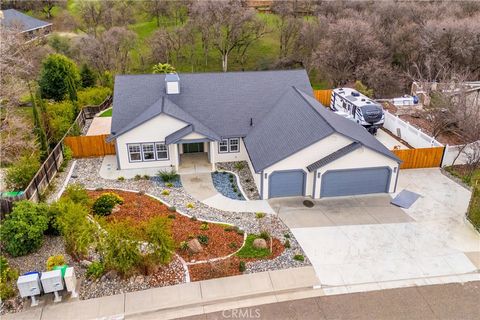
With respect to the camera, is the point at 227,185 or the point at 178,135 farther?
the point at 178,135

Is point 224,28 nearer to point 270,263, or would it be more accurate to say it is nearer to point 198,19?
point 198,19

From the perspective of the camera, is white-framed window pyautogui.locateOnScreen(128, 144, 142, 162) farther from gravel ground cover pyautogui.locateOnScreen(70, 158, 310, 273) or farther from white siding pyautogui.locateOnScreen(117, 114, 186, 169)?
gravel ground cover pyautogui.locateOnScreen(70, 158, 310, 273)

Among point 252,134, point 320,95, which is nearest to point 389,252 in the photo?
point 252,134

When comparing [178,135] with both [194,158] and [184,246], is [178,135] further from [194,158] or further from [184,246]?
[184,246]

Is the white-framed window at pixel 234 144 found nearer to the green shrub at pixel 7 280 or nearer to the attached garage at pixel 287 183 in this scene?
the attached garage at pixel 287 183

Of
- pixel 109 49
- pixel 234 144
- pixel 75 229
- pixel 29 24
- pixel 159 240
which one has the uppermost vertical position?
pixel 29 24

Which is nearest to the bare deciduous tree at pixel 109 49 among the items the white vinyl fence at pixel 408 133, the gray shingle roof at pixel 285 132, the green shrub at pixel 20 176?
the green shrub at pixel 20 176

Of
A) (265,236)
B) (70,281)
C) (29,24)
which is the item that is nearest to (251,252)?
(265,236)

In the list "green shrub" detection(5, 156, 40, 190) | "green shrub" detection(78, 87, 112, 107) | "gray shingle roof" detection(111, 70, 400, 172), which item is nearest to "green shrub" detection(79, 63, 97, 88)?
"green shrub" detection(78, 87, 112, 107)
